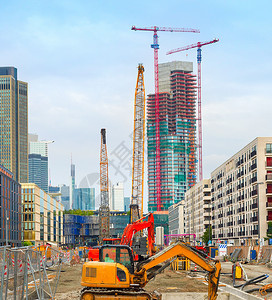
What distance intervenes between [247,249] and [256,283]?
36652mm

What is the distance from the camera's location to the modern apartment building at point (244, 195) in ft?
343

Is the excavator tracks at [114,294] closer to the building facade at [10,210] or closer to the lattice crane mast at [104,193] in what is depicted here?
the building facade at [10,210]

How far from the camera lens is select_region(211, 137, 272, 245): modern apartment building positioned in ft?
343

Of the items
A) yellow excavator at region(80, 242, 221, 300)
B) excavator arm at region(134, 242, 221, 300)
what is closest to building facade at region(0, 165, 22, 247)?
yellow excavator at region(80, 242, 221, 300)

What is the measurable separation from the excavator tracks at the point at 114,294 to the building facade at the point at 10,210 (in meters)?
97.5

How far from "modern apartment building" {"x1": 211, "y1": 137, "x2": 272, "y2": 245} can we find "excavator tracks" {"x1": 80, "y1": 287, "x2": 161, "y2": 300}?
70.0 meters

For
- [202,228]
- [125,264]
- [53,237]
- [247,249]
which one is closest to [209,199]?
[202,228]

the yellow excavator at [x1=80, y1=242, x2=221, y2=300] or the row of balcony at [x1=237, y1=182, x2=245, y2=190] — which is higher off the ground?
the row of balcony at [x1=237, y1=182, x2=245, y2=190]

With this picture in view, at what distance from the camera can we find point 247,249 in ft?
227

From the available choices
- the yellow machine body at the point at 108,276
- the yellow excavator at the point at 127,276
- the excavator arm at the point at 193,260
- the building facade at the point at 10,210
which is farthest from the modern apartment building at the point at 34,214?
the excavator arm at the point at 193,260

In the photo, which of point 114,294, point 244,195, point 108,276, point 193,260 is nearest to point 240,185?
point 244,195

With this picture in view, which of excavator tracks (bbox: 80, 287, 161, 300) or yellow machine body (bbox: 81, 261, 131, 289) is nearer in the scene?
yellow machine body (bbox: 81, 261, 131, 289)

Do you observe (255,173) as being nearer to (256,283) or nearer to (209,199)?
(209,199)

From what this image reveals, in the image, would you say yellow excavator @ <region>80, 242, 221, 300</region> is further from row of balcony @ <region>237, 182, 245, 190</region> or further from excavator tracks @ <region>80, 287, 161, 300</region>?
row of balcony @ <region>237, 182, 245, 190</region>
